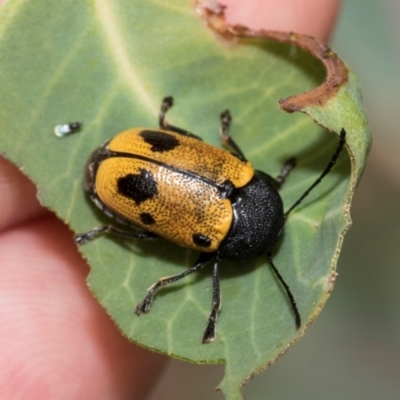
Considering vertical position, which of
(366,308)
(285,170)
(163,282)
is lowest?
(366,308)

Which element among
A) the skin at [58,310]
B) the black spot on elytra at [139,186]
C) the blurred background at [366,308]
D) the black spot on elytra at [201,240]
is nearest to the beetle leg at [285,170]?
the black spot on elytra at [201,240]

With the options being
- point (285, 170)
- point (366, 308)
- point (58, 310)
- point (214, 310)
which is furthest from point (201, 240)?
point (366, 308)

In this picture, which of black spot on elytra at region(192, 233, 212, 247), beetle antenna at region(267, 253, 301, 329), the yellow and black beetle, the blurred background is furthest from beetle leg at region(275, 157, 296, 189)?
the blurred background

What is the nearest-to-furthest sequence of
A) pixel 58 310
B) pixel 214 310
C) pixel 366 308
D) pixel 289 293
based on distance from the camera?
pixel 289 293
pixel 214 310
pixel 58 310
pixel 366 308

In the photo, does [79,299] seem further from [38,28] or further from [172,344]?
[38,28]

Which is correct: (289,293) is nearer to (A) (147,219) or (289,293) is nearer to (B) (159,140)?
(A) (147,219)

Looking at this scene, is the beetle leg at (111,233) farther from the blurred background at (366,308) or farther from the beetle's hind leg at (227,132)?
the blurred background at (366,308)
